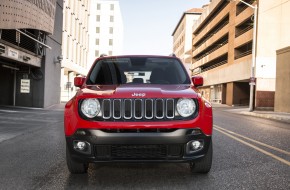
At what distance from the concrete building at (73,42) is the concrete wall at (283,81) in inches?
758

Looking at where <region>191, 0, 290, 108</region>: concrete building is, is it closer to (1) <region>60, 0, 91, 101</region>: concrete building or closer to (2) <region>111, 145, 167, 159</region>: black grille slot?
(1) <region>60, 0, 91, 101</region>: concrete building

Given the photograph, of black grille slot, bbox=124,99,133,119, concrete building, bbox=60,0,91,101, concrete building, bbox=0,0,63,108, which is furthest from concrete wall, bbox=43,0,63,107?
black grille slot, bbox=124,99,133,119

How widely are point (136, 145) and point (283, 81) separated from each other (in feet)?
88.6

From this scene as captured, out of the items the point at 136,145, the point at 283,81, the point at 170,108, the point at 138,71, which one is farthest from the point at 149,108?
the point at 283,81

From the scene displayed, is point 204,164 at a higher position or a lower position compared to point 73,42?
lower

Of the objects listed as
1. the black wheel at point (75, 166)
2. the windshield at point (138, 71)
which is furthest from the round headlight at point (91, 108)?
the windshield at point (138, 71)

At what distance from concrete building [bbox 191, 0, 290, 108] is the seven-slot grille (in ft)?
115

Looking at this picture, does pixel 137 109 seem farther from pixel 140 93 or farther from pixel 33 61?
pixel 33 61

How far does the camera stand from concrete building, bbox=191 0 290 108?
37938 millimetres

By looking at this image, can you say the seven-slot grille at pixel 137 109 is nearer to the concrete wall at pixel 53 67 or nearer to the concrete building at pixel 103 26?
the concrete wall at pixel 53 67

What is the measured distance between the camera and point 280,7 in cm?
3750

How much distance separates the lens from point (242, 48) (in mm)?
45562

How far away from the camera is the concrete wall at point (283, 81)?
28.2 metres

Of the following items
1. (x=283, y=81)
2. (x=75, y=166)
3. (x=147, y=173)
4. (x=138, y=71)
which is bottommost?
(x=147, y=173)
